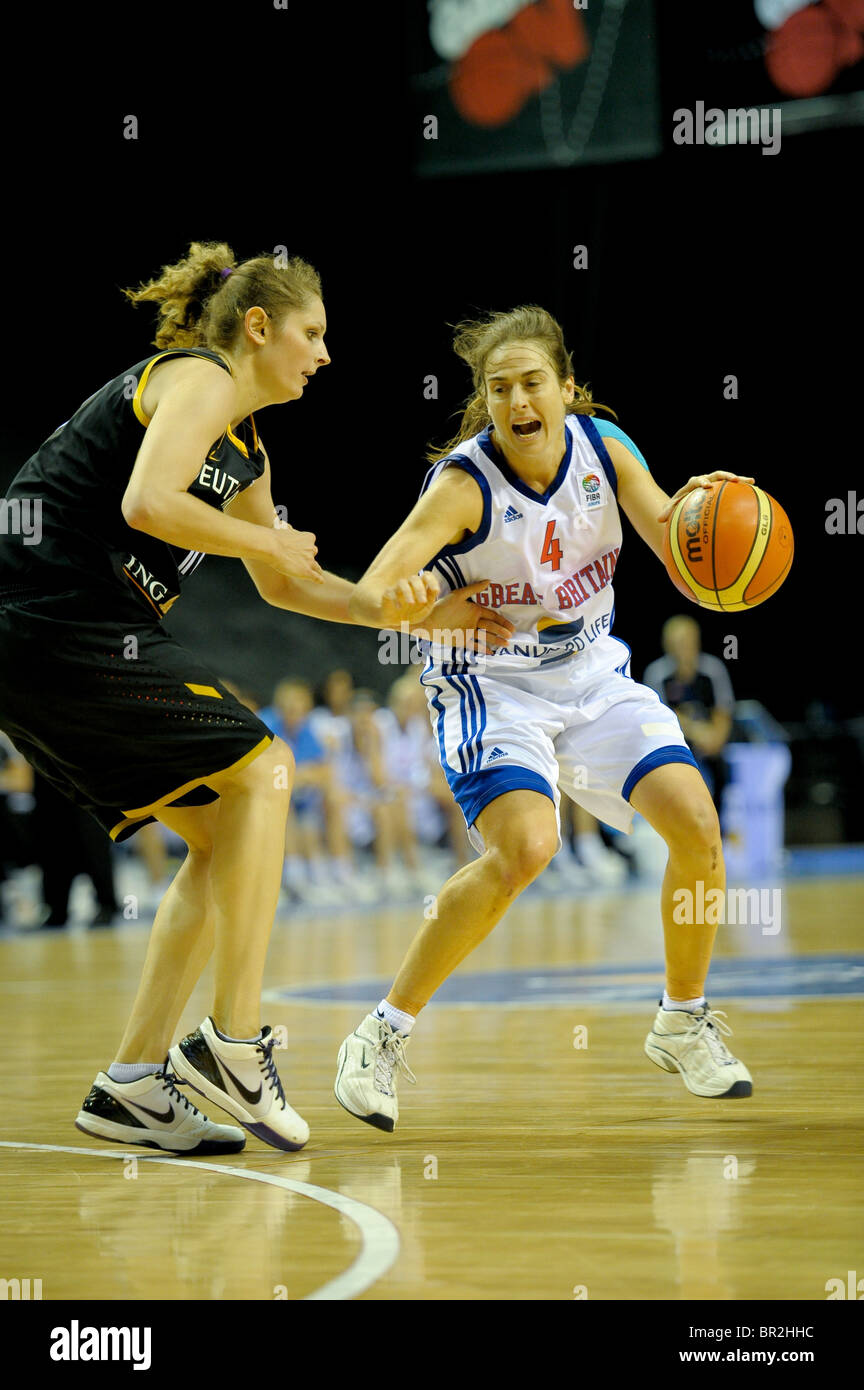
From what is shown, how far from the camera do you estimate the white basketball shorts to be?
3734 mm

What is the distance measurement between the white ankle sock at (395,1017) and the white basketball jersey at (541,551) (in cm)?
86

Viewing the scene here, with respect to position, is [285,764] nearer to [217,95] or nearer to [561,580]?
[561,580]

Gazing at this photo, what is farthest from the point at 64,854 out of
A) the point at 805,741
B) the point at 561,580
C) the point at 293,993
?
the point at 805,741

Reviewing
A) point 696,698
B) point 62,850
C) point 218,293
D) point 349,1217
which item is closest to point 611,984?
point 218,293

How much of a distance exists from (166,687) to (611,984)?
3334mm

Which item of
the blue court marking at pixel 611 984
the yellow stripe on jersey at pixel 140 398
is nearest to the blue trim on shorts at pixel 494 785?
the yellow stripe on jersey at pixel 140 398

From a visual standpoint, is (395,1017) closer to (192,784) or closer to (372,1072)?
(372,1072)

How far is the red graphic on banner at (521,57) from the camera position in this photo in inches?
418

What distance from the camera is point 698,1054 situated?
368 centimetres

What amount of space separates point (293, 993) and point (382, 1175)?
334 centimetres

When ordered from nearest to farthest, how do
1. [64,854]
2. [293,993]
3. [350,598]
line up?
[350,598] → [293,993] → [64,854]

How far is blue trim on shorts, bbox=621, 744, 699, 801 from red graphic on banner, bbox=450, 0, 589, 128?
8098 millimetres

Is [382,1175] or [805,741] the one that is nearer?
[382,1175]

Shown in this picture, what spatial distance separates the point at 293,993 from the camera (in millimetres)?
6207
